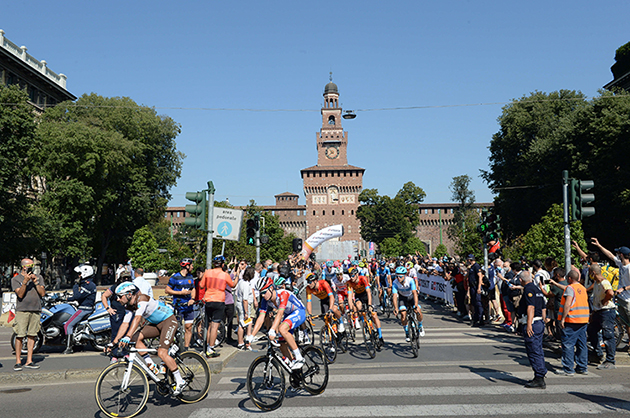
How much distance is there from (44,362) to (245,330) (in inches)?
165

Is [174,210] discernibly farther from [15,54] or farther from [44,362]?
[44,362]

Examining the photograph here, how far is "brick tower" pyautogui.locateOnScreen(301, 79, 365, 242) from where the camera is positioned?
108 metres

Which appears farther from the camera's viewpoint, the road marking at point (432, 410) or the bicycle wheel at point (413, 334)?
the bicycle wheel at point (413, 334)

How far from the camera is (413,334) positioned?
33.6 ft

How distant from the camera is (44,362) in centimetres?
970

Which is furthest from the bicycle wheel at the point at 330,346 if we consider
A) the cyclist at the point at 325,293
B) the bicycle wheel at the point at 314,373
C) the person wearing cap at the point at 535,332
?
the person wearing cap at the point at 535,332

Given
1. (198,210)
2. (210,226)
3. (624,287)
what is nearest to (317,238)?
(210,226)

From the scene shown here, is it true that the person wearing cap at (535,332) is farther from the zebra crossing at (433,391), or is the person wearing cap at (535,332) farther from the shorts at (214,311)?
the shorts at (214,311)

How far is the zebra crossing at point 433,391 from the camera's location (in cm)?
639

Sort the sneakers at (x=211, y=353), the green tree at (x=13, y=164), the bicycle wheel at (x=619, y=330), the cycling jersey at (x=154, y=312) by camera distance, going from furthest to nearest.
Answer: the green tree at (x=13, y=164), the bicycle wheel at (x=619, y=330), the sneakers at (x=211, y=353), the cycling jersey at (x=154, y=312)

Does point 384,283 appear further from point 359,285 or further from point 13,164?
point 13,164

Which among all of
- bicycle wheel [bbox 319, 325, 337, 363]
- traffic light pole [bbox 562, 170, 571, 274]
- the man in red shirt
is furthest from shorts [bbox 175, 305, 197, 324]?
traffic light pole [bbox 562, 170, 571, 274]

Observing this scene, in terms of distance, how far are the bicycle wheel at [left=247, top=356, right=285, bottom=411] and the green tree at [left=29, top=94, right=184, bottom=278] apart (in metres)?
29.0

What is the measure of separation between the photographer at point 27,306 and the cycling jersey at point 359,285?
5922 millimetres
